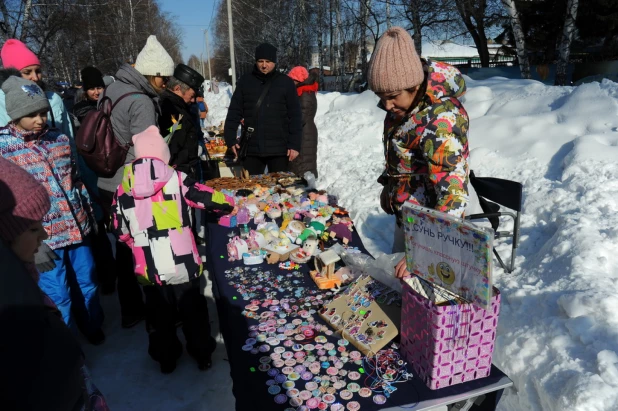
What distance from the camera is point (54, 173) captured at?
8.18 ft

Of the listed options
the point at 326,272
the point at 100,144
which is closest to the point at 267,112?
the point at 100,144

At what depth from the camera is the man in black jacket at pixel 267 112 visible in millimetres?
4039

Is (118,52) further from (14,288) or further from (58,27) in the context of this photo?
(14,288)

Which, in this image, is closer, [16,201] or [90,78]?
[16,201]

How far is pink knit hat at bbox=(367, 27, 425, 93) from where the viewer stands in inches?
66.5

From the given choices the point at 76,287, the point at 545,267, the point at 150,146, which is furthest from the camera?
the point at 545,267

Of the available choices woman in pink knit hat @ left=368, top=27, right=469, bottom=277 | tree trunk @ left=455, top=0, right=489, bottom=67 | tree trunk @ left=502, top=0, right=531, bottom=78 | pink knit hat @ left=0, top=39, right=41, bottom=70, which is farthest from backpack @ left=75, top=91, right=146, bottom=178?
tree trunk @ left=455, top=0, right=489, bottom=67

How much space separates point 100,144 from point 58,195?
48 cm

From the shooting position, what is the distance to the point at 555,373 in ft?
7.02

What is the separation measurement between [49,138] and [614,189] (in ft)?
15.0

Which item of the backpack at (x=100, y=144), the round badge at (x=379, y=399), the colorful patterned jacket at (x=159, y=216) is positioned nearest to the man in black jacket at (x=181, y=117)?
the backpack at (x=100, y=144)

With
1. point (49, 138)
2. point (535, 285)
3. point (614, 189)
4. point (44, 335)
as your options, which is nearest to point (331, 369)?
point (44, 335)

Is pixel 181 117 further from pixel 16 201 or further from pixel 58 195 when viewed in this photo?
pixel 16 201

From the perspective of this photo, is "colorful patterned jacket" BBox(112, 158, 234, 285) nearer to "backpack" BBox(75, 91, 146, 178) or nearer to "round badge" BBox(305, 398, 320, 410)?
"backpack" BBox(75, 91, 146, 178)
